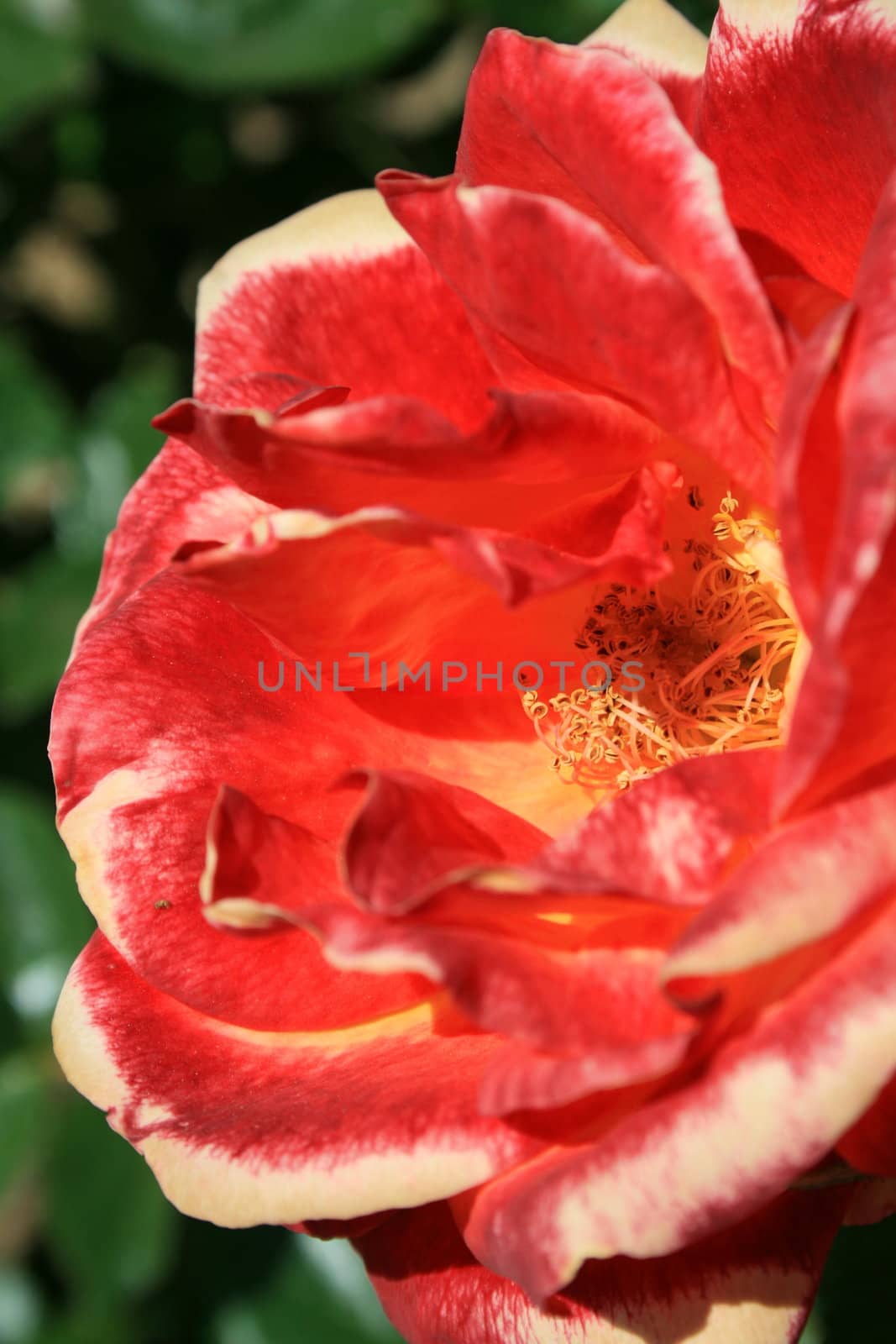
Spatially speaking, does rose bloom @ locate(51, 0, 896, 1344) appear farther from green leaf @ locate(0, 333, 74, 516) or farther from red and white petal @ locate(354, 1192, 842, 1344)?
green leaf @ locate(0, 333, 74, 516)

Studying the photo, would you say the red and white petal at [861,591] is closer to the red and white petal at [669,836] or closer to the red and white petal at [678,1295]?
the red and white petal at [669,836]

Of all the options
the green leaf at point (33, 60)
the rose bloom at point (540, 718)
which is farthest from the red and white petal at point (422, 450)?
the green leaf at point (33, 60)

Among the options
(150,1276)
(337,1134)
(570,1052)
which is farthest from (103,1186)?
(570,1052)

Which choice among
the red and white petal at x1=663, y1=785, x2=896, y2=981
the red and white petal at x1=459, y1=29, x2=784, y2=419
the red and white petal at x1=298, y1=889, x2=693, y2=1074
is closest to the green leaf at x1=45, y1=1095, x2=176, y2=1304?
the red and white petal at x1=298, y1=889, x2=693, y2=1074

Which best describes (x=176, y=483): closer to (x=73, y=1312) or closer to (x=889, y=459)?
(x=889, y=459)

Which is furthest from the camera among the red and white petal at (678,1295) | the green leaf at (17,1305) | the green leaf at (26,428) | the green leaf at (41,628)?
the green leaf at (17,1305)

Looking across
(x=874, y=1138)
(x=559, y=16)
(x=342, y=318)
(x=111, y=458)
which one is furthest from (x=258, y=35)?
(x=874, y=1138)
